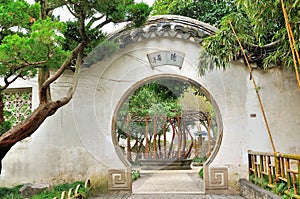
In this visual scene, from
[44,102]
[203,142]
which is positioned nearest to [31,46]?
[44,102]

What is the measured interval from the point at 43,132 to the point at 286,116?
14.0 ft

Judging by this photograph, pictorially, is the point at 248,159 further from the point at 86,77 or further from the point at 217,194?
the point at 86,77

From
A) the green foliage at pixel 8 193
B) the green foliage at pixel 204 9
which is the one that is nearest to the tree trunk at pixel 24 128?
the green foliage at pixel 8 193

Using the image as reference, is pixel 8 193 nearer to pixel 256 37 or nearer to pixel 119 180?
pixel 119 180

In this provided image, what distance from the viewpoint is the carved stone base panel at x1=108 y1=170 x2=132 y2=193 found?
5.65 meters

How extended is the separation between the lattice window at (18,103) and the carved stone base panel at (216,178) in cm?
345

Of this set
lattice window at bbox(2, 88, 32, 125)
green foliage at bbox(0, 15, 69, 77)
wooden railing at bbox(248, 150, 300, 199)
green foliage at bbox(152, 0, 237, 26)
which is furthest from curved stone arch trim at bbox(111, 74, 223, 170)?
green foliage at bbox(152, 0, 237, 26)

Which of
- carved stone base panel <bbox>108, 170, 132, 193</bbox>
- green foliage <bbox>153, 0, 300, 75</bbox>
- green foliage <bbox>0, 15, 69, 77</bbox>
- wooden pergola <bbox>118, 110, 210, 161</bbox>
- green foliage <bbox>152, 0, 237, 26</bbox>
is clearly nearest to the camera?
green foliage <bbox>0, 15, 69, 77</bbox>

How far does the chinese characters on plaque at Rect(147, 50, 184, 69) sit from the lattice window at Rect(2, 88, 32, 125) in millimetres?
2353

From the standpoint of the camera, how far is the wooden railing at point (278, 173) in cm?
363

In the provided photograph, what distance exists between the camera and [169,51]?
593 cm

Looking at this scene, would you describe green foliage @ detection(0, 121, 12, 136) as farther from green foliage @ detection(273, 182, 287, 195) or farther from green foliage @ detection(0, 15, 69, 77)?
green foliage @ detection(273, 182, 287, 195)

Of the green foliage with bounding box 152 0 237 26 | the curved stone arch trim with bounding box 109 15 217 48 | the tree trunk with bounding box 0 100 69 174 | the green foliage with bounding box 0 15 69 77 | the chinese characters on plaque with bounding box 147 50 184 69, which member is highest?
the green foliage with bounding box 152 0 237 26

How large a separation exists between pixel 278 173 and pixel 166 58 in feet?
9.02
